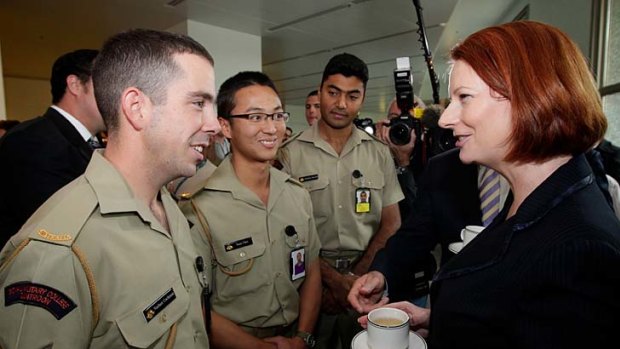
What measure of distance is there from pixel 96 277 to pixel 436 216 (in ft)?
3.63

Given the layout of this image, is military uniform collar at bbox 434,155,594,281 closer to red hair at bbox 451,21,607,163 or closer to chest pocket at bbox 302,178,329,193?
red hair at bbox 451,21,607,163

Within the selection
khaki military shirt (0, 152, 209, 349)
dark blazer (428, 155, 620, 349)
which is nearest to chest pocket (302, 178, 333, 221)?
khaki military shirt (0, 152, 209, 349)

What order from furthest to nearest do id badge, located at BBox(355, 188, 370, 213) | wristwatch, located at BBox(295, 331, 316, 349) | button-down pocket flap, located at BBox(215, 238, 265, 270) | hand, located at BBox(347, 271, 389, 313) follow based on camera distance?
id badge, located at BBox(355, 188, 370, 213) → wristwatch, located at BBox(295, 331, 316, 349) → button-down pocket flap, located at BBox(215, 238, 265, 270) → hand, located at BBox(347, 271, 389, 313)

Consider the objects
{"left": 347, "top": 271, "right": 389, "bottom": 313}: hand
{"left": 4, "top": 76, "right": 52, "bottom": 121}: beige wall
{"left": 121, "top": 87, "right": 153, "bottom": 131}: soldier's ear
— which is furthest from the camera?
{"left": 4, "top": 76, "right": 52, "bottom": 121}: beige wall

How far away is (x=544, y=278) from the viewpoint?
63cm

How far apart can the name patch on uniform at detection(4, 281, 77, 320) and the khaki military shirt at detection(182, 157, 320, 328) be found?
0.68 meters

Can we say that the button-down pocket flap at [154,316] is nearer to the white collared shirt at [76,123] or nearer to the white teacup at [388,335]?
the white teacup at [388,335]

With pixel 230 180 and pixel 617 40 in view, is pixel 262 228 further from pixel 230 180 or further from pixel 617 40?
pixel 617 40

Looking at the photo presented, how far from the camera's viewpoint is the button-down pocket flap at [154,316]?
0.81m

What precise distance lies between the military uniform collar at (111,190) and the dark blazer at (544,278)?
76 centimetres

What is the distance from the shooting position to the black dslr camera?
197 cm

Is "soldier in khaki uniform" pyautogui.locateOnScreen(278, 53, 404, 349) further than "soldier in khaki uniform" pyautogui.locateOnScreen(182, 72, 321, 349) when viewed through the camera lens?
Yes

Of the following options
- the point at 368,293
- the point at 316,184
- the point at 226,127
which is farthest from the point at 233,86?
the point at 368,293

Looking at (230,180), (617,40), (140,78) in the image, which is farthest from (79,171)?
(617,40)
